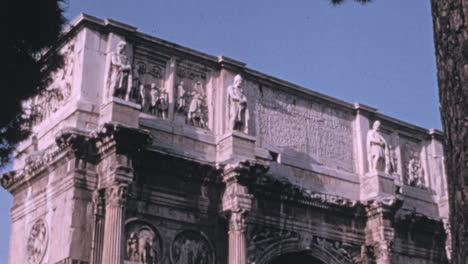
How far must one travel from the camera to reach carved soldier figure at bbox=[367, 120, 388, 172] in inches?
691

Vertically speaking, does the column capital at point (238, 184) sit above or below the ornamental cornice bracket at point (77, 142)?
below

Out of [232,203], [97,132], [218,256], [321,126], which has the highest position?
[321,126]

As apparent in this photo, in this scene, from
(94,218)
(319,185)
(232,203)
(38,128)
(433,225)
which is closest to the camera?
(94,218)

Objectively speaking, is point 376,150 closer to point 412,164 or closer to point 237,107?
point 412,164

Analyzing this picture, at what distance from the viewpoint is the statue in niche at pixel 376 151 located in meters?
17.5

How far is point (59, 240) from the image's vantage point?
13273mm

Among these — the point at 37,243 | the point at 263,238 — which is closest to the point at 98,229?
the point at 37,243

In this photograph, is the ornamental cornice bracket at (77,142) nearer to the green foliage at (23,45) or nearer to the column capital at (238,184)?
the column capital at (238,184)

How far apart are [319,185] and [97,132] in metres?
5.68

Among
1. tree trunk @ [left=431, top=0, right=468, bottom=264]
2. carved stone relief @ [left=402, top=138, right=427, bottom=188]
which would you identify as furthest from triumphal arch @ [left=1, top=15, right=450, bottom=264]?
tree trunk @ [left=431, top=0, right=468, bottom=264]

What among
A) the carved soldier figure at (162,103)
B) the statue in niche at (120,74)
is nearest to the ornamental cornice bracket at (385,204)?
the carved soldier figure at (162,103)

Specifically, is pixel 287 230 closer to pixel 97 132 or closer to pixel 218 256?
pixel 218 256

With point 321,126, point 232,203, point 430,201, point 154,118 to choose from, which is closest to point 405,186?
point 430,201

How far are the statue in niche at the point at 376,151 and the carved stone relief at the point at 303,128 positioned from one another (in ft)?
1.44
